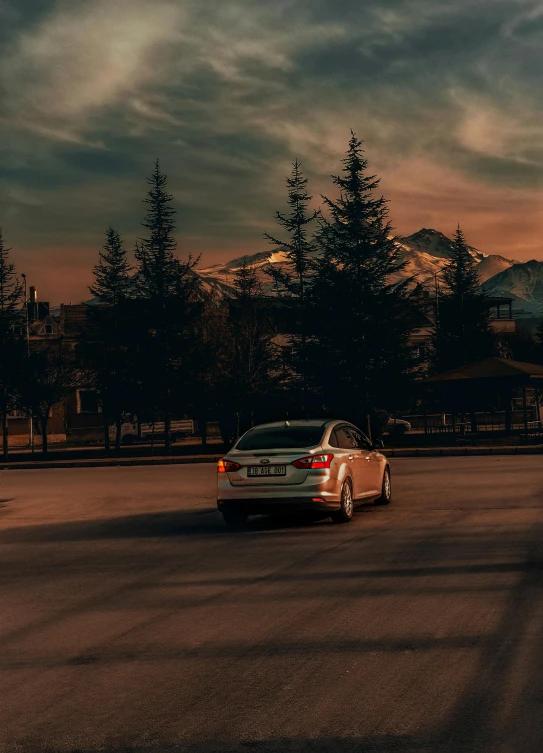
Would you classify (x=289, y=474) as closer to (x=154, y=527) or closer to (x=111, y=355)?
(x=154, y=527)

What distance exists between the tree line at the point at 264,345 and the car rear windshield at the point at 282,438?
30548mm

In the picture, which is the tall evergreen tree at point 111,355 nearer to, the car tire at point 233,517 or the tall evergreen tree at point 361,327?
the tall evergreen tree at point 361,327

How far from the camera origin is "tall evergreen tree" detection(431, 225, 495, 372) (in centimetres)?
6247

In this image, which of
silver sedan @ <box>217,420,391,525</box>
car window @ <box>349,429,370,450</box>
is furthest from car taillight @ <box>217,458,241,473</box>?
car window @ <box>349,429,370,450</box>

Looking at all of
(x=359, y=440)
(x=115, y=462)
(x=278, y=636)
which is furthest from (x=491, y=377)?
(x=278, y=636)

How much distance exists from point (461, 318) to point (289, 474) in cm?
5011

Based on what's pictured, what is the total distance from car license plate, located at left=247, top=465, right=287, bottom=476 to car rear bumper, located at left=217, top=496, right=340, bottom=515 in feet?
1.15

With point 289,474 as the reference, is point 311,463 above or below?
above

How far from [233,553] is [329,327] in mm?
35109

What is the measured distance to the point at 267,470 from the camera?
47.8 ft

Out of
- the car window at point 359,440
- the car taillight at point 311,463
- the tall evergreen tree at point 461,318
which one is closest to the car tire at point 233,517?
the car taillight at point 311,463

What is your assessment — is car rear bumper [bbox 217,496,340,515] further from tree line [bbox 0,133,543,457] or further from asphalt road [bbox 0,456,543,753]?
tree line [bbox 0,133,543,457]

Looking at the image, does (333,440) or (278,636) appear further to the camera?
(333,440)

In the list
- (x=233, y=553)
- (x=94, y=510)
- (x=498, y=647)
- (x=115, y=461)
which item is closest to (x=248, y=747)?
(x=498, y=647)
